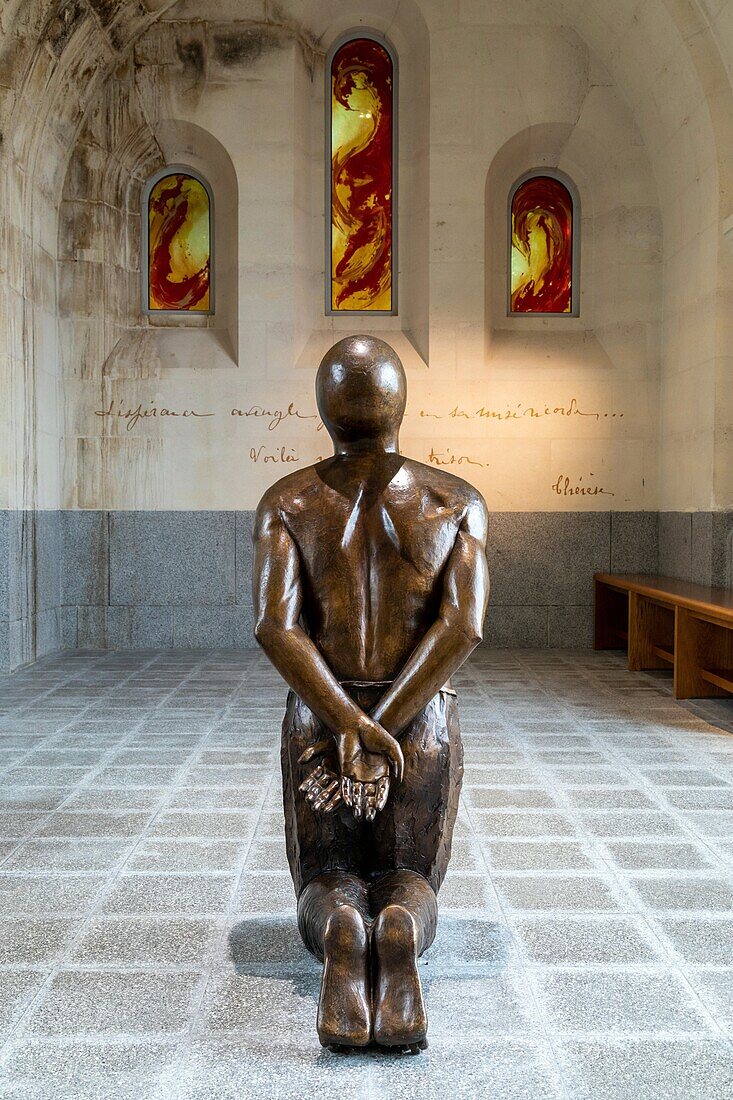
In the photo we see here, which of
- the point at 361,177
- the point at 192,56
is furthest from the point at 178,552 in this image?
the point at 192,56

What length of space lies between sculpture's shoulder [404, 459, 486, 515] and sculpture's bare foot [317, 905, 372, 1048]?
1.17m

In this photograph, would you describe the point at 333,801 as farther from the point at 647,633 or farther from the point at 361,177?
the point at 361,177

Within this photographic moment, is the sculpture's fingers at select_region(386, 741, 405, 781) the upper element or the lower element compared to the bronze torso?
lower

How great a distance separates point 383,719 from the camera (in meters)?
2.71

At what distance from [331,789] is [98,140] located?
9.34m

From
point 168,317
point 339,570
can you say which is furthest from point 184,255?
point 339,570

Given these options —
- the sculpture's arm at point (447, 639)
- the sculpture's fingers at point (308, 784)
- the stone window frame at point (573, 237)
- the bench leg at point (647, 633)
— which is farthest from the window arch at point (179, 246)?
the sculpture's fingers at point (308, 784)

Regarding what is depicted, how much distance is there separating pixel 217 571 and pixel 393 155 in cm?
468

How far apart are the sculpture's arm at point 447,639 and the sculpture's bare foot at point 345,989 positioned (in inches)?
20.9

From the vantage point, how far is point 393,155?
1064 centimetres

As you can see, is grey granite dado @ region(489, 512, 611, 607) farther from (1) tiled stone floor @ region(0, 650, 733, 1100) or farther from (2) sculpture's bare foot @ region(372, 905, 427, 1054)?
(2) sculpture's bare foot @ region(372, 905, 427, 1054)

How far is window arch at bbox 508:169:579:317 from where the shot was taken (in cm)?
1080

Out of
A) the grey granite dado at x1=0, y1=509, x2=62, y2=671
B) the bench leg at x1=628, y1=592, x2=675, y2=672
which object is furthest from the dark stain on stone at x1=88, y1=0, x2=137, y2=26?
the bench leg at x1=628, y1=592, x2=675, y2=672

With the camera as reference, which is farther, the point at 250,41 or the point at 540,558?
the point at 540,558
